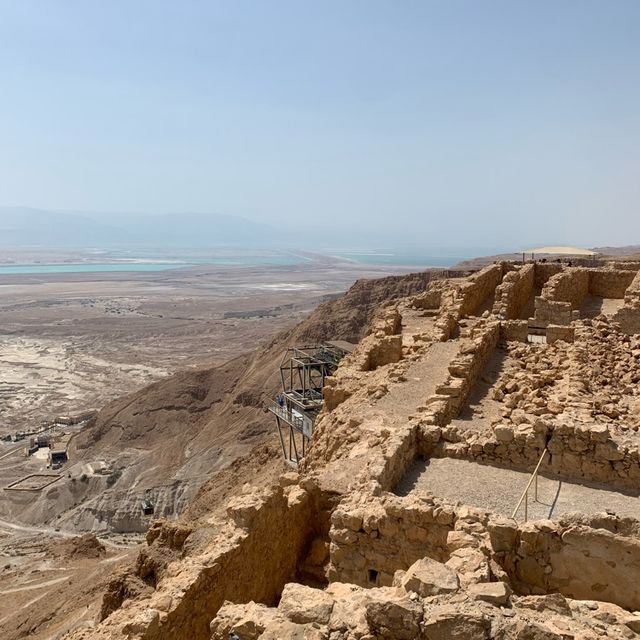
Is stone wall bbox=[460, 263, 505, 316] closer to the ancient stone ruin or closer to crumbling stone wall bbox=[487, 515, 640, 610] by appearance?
the ancient stone ruin

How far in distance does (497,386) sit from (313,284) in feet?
412

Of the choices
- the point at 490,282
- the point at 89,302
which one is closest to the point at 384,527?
the point at 490,282

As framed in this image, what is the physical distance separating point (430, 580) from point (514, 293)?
46.7 ft

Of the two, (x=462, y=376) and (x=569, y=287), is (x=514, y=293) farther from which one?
(x=462, y=376)

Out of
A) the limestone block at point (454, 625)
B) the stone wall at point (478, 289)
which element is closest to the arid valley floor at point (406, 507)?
the limestone block at point (454, 625)

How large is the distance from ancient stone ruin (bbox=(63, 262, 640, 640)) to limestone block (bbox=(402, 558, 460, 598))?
0.01 metres

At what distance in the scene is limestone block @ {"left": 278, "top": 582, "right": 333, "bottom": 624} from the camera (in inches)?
145

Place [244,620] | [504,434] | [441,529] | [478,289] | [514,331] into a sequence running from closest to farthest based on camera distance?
[244,620], [441,529], [504,434], [514,331], [478,289]

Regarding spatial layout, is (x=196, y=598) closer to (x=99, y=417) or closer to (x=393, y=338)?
(x=393, y=338)

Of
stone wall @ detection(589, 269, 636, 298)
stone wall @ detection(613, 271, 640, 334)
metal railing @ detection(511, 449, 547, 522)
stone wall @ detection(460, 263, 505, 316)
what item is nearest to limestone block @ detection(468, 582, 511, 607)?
metal railing @ detection(511, 449, 547, 522)

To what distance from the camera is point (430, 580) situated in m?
3.71

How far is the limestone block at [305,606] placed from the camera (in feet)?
12.0

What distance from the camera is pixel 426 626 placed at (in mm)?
3271

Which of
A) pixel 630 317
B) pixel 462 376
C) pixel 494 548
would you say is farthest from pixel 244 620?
pixel 630 317
